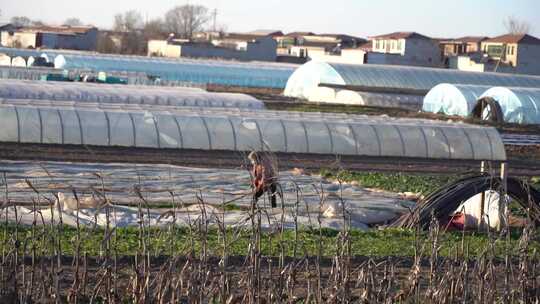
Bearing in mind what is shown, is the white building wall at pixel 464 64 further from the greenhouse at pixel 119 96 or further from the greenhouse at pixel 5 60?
the greenhouse at pixel 119 96

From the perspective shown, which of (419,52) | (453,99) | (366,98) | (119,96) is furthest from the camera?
(419,52)

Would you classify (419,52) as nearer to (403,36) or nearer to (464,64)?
(403,36)

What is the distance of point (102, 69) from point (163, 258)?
42.6m

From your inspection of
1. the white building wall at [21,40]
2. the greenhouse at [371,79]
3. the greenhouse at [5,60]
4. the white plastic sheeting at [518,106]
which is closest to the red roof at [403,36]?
the white building wall at [21,40]

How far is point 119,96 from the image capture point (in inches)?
1265

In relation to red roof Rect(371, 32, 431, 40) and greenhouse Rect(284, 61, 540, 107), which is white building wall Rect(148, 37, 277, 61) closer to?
red roof Rect(371, 32, 431, 40)

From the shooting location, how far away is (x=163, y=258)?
1048cm

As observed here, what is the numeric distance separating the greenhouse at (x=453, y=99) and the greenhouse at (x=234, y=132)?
12871 millimetres

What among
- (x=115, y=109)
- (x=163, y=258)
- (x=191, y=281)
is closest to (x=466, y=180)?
(x=163, y=258)

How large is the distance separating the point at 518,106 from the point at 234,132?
656 inches

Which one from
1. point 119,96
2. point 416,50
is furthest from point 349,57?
point 119,96

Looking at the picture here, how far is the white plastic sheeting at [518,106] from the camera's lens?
36625 mm

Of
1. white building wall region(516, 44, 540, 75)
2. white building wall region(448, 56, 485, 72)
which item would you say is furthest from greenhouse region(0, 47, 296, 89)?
white building wall region(516, 44, 540, 75)

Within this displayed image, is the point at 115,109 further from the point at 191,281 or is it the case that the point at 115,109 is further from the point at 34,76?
the point at 34,76
